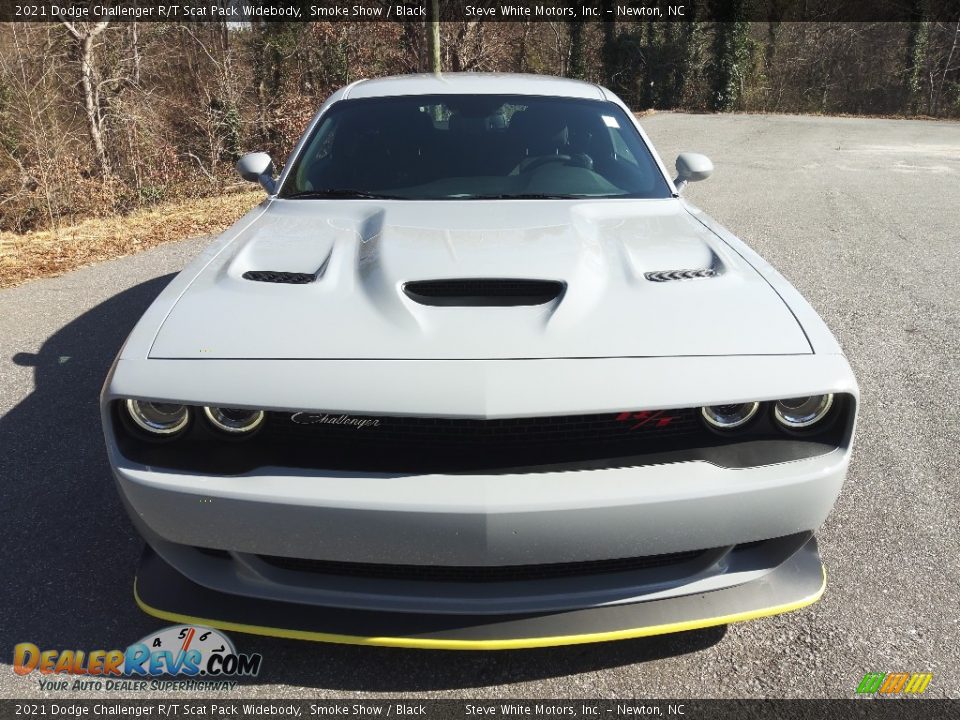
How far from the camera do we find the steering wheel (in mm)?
3188

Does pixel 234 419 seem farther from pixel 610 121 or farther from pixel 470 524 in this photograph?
pixel 610 121

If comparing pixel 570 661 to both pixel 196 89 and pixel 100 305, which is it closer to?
pixel 100 305

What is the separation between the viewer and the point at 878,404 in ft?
12.1

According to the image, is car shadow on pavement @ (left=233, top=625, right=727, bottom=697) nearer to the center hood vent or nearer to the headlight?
the headlight

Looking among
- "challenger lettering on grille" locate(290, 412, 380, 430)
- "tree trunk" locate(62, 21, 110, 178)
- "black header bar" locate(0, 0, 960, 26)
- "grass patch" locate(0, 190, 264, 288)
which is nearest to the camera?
"challenger lettering on grille" locate(290, 412, 380, 430)

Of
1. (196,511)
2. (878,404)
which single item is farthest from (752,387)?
(878,404)

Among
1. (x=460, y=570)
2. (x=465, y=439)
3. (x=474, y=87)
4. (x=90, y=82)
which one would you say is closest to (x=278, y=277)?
Result: (x=465, y=439)

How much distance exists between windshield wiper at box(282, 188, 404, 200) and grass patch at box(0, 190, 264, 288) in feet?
14.2

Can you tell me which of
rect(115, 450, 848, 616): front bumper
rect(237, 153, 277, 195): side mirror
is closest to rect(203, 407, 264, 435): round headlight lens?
rect(115, 450, 848, 616): front bumper

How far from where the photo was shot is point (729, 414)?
6.12 feet

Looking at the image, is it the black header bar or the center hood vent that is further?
the black header bar

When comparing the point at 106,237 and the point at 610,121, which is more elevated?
the point at 610,121

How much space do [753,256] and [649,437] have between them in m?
0.98

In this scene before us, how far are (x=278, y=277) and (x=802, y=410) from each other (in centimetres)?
154
